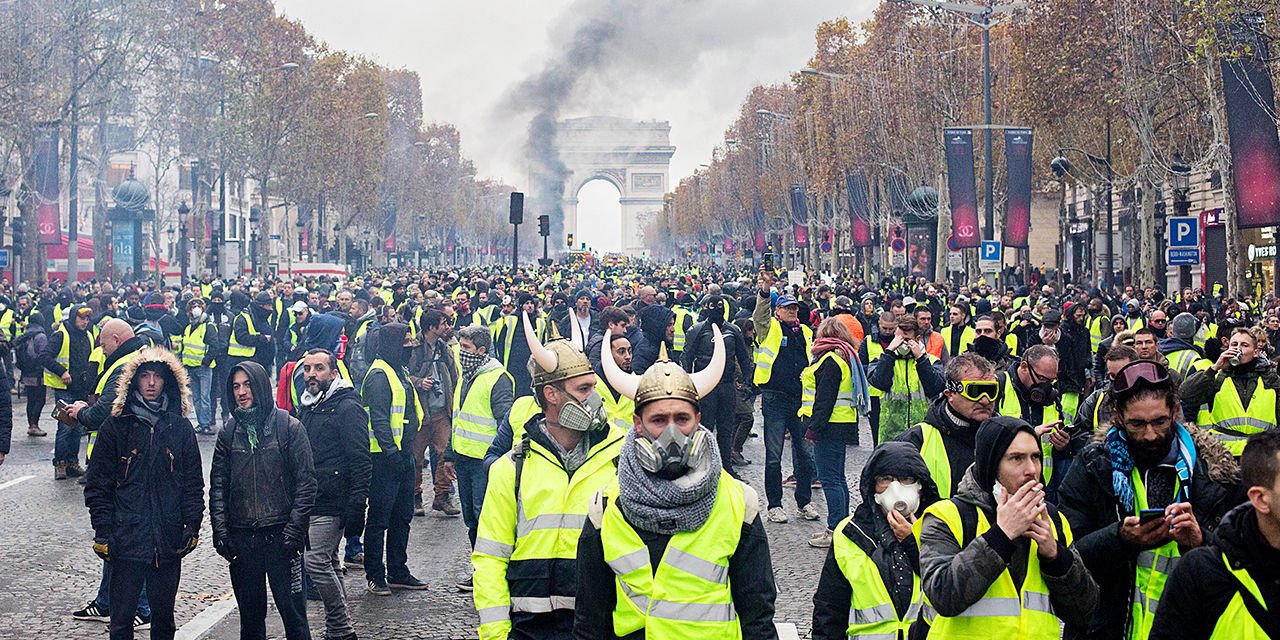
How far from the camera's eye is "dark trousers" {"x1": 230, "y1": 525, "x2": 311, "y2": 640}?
Result: 236 inches

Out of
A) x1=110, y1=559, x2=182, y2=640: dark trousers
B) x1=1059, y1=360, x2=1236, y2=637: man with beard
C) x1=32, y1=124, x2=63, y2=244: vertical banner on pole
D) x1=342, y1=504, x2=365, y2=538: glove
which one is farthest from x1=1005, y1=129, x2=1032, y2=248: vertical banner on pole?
x1=1059, y1=360, x2=1236, y2=637: man with beard

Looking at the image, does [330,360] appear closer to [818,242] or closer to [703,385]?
[703,385]

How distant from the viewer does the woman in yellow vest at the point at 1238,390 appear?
7.43 m

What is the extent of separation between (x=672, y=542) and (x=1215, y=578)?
123cm

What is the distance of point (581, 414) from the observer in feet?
14.2

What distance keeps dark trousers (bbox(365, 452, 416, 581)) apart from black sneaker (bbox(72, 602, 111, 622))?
1.37 m

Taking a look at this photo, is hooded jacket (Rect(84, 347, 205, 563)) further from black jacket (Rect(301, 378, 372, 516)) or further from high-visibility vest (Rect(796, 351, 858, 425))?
high-visibility vest (Rect(796, 351, 858, 425))

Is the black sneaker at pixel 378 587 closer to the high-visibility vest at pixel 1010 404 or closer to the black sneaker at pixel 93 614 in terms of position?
the black sneaker at pixel 93 614

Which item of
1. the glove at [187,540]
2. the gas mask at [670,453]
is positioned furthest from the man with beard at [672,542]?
the glove at [187,540]

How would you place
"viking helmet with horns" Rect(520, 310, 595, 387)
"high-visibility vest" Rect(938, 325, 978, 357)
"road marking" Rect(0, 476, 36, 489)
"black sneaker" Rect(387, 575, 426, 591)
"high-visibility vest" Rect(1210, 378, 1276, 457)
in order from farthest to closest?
"high-visibility vest" Rect(938, 325, 978, 357) → "road marking" Rect(0, 476, 36, 489) → "black sneaker" Rect(387, 575, 426, 591) → "high-visibility vest" Rect(1210, 378, 1276, 457) → "viking helmet with horns" Rect(520, 310, 595, 387)

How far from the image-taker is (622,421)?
25.9 ft

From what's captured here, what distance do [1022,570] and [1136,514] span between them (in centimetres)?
63

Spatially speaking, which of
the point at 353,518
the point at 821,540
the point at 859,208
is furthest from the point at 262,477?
the point at 859,208

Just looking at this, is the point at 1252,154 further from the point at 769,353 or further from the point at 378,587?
the point at 378,587
